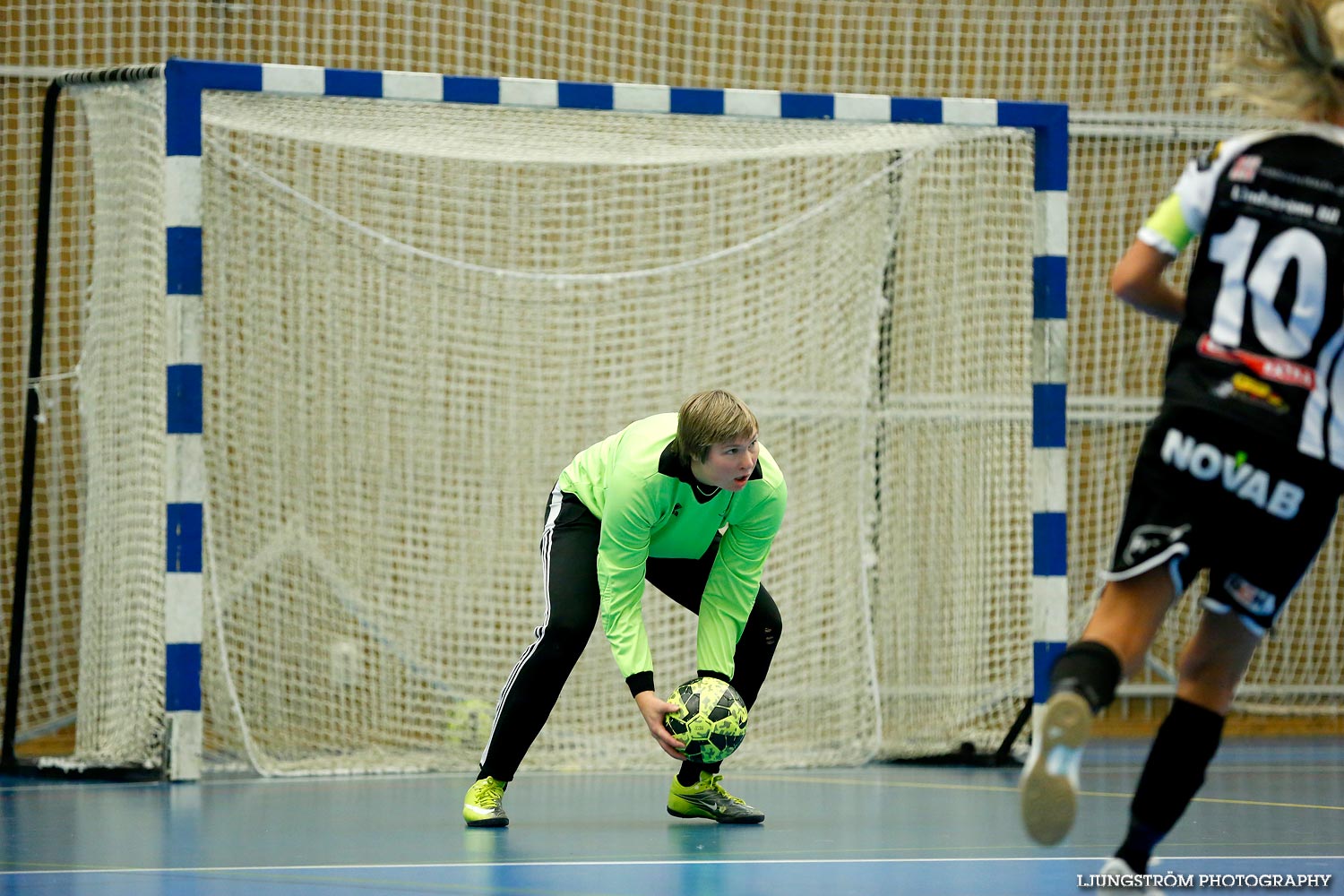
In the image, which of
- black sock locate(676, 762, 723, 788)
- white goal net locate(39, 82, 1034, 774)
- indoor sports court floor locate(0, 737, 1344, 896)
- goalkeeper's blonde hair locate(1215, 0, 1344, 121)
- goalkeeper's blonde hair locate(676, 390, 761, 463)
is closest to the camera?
goalkeeper's blonde hair locate(1215, 0, 1344, 121)

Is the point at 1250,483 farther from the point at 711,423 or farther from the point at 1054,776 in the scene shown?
the point at 711,423

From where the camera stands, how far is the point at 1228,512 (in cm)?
239

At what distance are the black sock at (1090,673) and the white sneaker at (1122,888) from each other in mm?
307

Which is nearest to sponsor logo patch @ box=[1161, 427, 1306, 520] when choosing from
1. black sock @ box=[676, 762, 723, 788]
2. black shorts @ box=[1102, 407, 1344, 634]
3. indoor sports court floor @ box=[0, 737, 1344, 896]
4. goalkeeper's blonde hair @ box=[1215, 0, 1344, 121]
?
black shorts @ box=[1102, 407, 1344, 634]

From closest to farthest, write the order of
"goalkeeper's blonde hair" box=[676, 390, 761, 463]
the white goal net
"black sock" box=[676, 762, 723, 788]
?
"goalkeeper's blonde hair" box=[676, 390, 761, 463]
"black sock" box=[676, 762, 723, 788]
the white goal net

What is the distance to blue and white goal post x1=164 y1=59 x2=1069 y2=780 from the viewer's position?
213 inches

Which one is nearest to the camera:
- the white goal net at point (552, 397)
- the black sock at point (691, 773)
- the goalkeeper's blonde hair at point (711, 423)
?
the goalkeeper's blonde hair at point (711, 423)

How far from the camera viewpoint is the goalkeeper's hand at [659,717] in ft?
12.5

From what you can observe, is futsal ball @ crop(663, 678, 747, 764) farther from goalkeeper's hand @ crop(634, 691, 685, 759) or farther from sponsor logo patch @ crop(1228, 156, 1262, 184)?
sponsor logo patch @ crop(1228, 156, 1262, 184)

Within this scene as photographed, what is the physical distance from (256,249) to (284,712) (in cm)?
173

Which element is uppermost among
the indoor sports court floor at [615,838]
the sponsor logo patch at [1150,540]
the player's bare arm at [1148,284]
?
the player's bare arm at [1148,284]

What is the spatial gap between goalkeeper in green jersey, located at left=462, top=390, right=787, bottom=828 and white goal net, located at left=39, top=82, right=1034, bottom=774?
185 cm

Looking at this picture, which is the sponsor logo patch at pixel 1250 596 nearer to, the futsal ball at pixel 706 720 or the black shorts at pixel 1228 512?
the black shorts at pixel 1228 512

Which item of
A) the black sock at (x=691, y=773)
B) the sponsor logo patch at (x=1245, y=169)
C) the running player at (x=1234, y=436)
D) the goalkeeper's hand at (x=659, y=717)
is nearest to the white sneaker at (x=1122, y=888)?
the running player at (x=1234, y=436)
